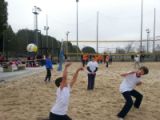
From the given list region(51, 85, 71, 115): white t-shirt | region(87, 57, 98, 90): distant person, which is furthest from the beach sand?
region(51, 85, 71, 115): white t-shirt

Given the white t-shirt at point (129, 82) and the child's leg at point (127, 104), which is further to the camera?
the white t-shirt at point (129, 82)

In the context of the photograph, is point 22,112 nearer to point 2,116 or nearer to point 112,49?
point 2,116

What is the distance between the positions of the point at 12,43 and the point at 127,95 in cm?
5520

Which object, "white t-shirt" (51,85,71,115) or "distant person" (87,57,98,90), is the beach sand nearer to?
"distant person" (87,57,98,90)

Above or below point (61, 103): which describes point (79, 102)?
below

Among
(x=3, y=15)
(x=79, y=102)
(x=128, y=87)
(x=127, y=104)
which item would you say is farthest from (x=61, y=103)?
(x=3, y=15)

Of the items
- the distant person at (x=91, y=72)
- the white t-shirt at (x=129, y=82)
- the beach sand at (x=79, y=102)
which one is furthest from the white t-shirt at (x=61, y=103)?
the distant person at (x=91, y=72)

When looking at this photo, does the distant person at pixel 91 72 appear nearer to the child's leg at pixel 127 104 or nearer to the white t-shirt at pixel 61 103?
the child's leg at pixel 127 104

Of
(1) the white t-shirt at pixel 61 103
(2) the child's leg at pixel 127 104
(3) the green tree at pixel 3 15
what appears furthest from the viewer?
(3) the green tree at pixel 3 15

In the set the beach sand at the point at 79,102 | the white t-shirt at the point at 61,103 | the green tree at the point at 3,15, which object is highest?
the green tree at the point at 3,15

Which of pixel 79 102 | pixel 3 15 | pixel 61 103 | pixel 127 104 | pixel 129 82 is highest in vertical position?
pixel 3 15

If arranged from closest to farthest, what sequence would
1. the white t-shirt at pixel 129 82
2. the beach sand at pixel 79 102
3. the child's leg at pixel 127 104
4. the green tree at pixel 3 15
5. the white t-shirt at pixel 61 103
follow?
the white t-shirt at pixel 61 103, the child's leg at pixel 127 104, the white t-shirt at pixel 129 82, the beach sand at pixel 79 102, the green tree at pixel 3 15

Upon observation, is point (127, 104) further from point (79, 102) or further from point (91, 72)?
point (91, 72)

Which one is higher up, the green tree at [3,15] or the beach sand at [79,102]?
the green tree at [3,15]
